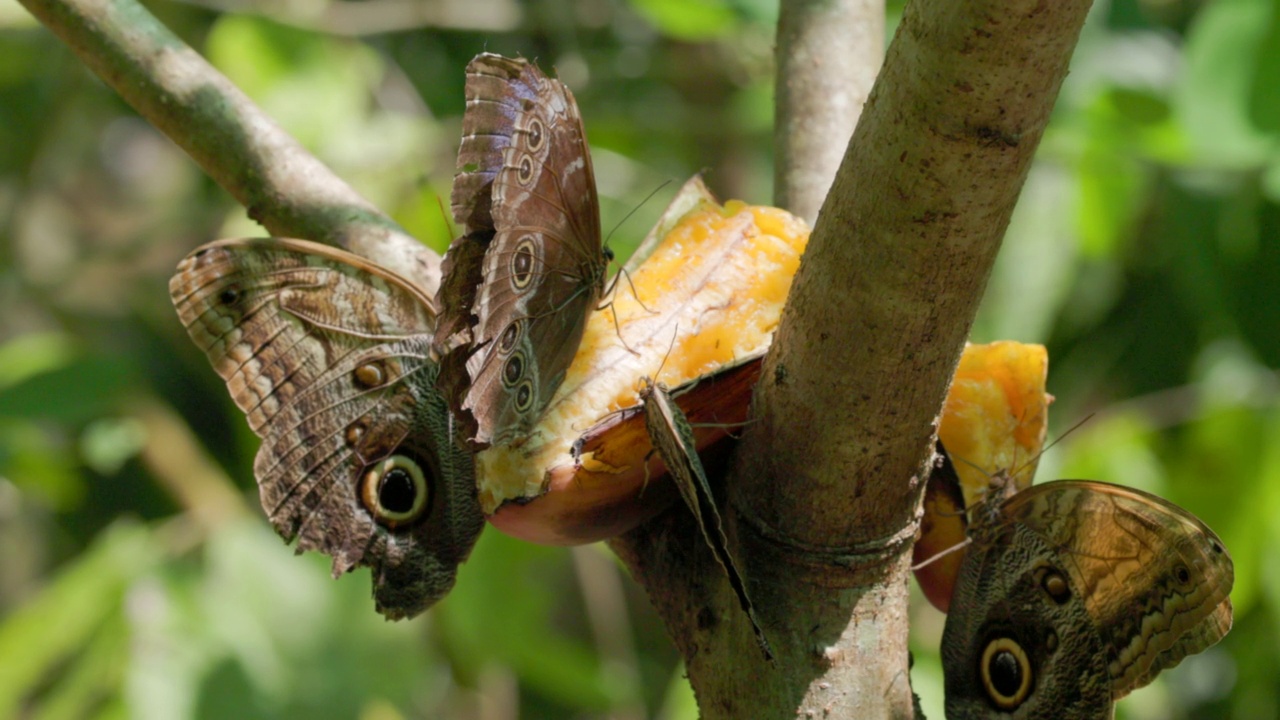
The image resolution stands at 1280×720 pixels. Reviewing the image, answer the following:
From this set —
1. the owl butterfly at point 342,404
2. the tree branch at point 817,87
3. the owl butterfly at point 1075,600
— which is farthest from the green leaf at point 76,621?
the owl butterfly at point 1075,600

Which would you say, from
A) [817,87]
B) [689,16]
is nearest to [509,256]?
[817,87]

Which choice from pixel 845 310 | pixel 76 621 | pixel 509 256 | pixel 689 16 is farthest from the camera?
pixel 689 16

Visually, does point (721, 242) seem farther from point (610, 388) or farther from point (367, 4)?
point (367, 4)

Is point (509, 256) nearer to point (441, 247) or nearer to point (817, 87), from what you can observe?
point (817, 87)

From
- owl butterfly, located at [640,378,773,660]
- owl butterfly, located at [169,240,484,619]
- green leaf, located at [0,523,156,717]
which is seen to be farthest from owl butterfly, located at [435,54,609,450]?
green leaf, located at [0,523,156,717]

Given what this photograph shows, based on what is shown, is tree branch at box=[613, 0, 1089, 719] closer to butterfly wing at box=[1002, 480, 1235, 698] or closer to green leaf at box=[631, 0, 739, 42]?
butterfly wing at box=[1002, 480, 1235, 698]

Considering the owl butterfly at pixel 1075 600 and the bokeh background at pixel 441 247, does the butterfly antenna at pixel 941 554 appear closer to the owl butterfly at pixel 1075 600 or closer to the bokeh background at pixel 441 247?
the owl butterfly at pixel 1075 600
